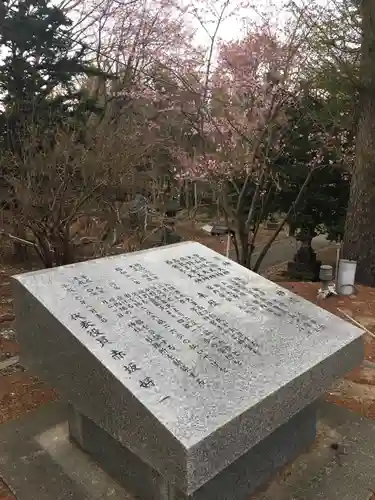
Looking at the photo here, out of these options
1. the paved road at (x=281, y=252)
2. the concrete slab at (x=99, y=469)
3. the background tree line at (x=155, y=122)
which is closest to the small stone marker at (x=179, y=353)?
the concrete slab at (x=99, y=469)

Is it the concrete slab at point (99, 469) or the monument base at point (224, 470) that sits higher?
the monument base at point (224, 470)

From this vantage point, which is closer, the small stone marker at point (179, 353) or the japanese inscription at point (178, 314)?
the small stone marker at point (179, 353)

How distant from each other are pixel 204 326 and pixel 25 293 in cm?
102

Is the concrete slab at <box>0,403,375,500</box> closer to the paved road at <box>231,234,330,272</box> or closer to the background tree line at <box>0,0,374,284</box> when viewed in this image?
the background tree line at <box>0,0,374,284</box>

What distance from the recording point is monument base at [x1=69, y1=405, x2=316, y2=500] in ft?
7.40

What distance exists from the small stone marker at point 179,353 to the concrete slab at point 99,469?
379 mm

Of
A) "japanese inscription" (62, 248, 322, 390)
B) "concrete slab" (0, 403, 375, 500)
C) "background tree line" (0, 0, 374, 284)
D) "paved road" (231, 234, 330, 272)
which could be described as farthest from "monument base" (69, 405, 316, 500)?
"paved road" (231, 234, 330, 272)

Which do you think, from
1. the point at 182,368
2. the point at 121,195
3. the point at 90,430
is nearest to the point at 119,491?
the point at 90,430

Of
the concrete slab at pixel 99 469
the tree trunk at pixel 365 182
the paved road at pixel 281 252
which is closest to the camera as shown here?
the concrete slab at pixel 99 469

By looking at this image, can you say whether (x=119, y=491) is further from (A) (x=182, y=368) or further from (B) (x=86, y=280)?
(B) (x=86, y=280)

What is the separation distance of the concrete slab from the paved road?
10292mm

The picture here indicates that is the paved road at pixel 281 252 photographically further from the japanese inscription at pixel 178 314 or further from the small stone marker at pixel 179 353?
the small stone marker at pixel 179 353

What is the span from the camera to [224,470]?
7.50 ft

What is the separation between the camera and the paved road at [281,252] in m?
14.2
